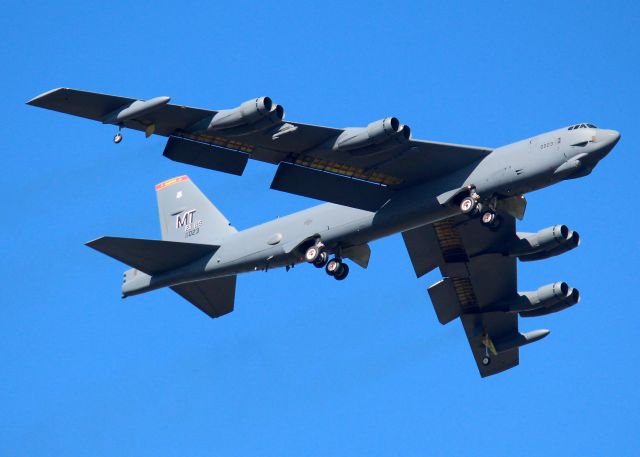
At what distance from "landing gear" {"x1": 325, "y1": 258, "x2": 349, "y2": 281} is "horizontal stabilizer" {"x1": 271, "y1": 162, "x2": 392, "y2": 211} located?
2.28 m

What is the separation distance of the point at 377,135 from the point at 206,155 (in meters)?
6.08

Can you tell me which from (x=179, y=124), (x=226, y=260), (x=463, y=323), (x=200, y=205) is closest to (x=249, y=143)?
(x=179, y=124)

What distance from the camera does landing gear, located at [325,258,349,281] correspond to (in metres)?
47.3

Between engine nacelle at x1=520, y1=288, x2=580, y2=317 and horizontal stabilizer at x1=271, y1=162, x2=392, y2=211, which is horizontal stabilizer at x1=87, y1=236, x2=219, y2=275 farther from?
engine nacelle at x1=520, y1=288, x2=580, y2=317

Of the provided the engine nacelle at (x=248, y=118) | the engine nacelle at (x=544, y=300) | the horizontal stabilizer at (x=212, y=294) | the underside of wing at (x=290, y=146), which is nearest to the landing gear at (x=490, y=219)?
the underside of wing at (x=290, y=146)

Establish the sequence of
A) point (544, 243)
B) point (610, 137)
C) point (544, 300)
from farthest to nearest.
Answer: point (544, 300) < point (544, 243) < point (610, 137)

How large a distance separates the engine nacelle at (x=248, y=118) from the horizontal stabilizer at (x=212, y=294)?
10.4m

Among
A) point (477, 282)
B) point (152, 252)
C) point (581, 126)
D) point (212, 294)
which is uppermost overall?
point (581, 126)

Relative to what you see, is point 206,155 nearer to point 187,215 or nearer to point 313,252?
point 313,252

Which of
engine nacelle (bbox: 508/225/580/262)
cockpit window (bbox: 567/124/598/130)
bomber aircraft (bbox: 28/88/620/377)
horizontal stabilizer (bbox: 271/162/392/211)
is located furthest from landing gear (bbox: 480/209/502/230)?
engine nacelle (bbox: 508/225/580/262)

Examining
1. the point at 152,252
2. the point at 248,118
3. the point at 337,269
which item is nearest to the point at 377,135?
the point at 248,118

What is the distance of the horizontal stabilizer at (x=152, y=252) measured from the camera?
47875 mm

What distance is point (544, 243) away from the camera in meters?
48.7

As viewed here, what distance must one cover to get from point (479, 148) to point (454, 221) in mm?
5697
